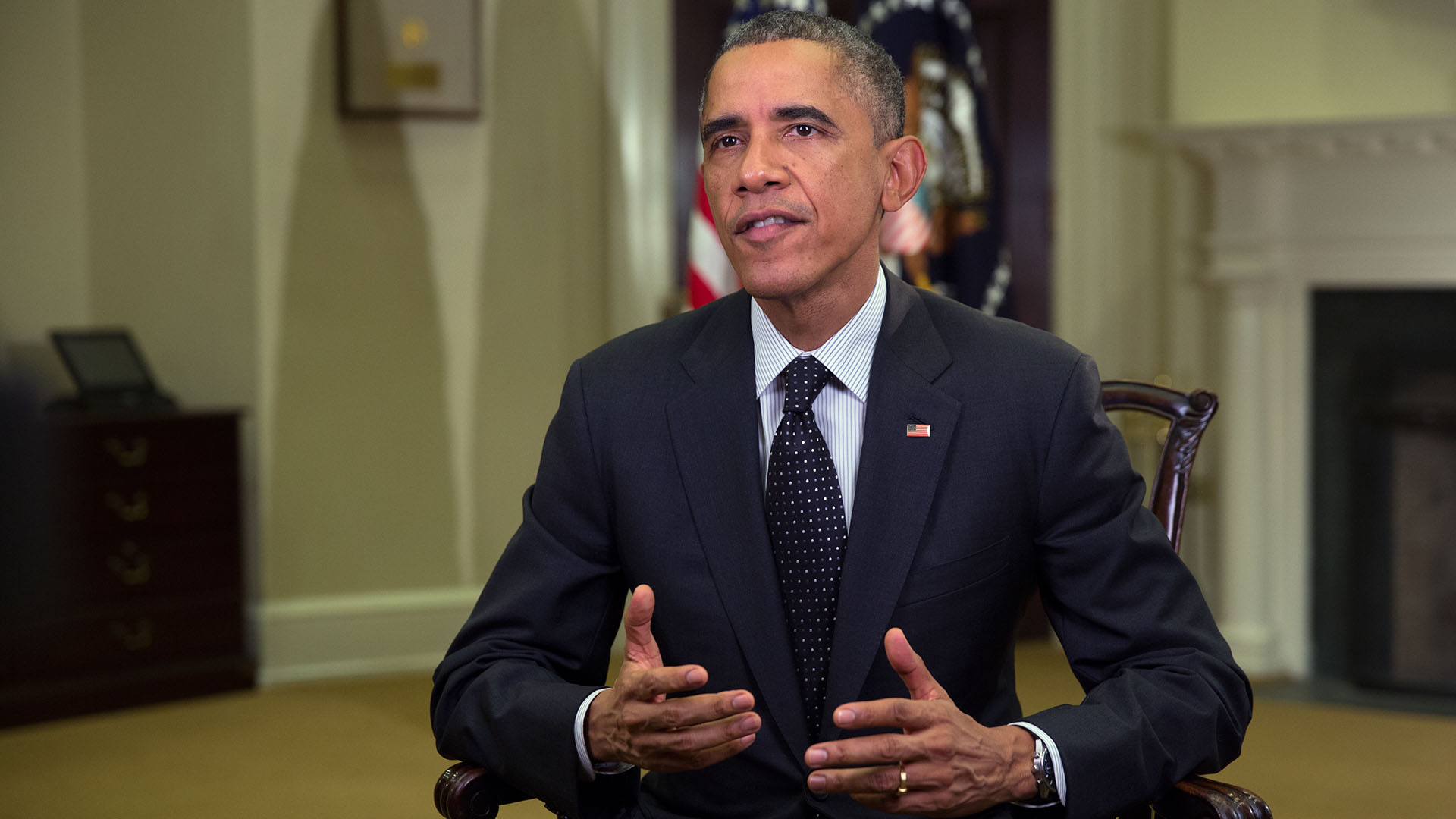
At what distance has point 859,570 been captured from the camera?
140cm

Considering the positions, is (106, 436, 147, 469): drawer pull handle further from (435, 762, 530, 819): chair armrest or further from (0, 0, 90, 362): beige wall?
(435, 762, 530, 819): chair armrest

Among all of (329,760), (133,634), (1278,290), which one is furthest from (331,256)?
(1278,290)

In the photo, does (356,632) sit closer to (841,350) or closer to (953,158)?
(953,158)

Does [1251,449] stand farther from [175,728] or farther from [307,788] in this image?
[175,728]

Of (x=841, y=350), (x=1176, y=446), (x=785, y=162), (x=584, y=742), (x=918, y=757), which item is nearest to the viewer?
(x=918, y=757)

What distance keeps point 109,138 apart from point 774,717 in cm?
354

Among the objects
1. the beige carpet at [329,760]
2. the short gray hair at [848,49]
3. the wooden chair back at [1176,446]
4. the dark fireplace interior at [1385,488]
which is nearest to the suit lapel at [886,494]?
the short gray hair at [848,49]

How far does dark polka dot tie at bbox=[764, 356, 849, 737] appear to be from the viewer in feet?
4.69

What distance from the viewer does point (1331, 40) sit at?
13.5 feet

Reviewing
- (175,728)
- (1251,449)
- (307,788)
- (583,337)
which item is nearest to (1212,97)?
(1251,449)

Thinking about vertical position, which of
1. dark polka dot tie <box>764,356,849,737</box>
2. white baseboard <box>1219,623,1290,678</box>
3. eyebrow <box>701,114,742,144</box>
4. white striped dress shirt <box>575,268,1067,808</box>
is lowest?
white baseboard <box>1219,623,1290,678</box>

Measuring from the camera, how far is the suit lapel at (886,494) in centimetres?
138

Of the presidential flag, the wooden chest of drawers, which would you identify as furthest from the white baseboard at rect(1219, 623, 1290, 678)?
the wooden chest of drawers

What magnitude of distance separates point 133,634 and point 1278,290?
3380mm
